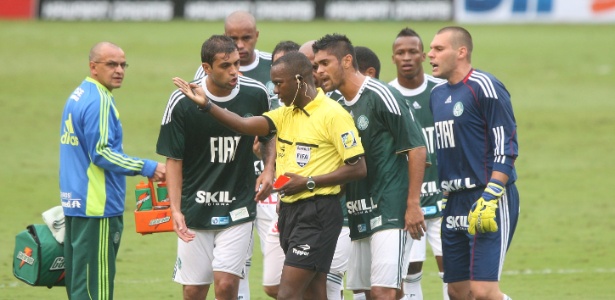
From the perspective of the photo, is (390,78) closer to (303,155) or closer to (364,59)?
(364,59)

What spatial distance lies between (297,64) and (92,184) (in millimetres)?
1903

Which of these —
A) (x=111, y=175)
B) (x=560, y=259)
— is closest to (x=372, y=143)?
(x=111, y=175)

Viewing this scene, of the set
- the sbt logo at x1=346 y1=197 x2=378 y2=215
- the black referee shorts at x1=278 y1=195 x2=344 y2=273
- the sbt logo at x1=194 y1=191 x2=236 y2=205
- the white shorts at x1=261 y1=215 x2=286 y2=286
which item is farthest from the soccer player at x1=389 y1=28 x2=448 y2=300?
the black referee shorts at x1=278 y1=195 x2=344 y2=273

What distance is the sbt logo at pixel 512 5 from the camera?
3628 centimetres

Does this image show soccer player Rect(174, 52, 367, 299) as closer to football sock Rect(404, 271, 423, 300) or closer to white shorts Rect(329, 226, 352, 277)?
white shorts Rect(329, 226, 352, 277)

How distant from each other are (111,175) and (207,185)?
0.85 m

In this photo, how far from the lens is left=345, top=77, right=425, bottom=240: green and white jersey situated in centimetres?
953

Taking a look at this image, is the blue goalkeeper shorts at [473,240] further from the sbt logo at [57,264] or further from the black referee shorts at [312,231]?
the sbt logo at [57,264]

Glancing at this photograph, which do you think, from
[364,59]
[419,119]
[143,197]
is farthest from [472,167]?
[143,197]

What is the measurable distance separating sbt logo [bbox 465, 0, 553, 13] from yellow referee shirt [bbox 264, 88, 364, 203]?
27.6 m

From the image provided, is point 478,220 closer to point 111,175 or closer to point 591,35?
point 111,175

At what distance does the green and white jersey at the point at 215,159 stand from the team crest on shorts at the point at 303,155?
922 mm

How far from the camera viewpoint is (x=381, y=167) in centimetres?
962

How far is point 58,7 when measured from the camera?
35844mm
